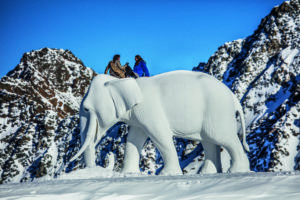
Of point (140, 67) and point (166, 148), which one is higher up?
point (140, 67)

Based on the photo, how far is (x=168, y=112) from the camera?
26.4 feet

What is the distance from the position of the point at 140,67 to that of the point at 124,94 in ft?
5.97

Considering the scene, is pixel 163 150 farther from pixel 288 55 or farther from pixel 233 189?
pixel 288 55

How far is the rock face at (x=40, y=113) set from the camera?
91.3m

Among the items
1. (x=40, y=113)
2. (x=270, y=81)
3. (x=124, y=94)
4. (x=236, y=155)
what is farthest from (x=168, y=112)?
(x=40, y=113)

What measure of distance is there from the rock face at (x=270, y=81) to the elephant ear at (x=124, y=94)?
5300cm

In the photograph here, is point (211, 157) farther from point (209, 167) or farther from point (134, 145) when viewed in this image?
point (134, 145)

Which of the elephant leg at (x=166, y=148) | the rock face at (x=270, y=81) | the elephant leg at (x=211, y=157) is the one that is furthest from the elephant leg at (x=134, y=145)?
the rock face at (x=270, y=81)

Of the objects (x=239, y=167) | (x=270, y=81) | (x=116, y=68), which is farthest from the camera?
(x=270, y=81)

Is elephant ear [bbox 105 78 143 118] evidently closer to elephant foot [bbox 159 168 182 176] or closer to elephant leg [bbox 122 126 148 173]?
elephant leg [bbox 122 126 148 173]

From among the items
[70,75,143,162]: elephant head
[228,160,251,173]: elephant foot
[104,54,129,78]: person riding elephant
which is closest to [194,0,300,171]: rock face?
[104,54,129,78]: person riding elephant

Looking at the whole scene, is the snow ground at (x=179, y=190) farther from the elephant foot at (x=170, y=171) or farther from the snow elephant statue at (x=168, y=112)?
the snow elephant statue at (x=168, y=112)

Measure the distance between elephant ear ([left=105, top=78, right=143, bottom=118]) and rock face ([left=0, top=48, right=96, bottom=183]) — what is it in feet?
239

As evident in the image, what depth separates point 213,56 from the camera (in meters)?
109
